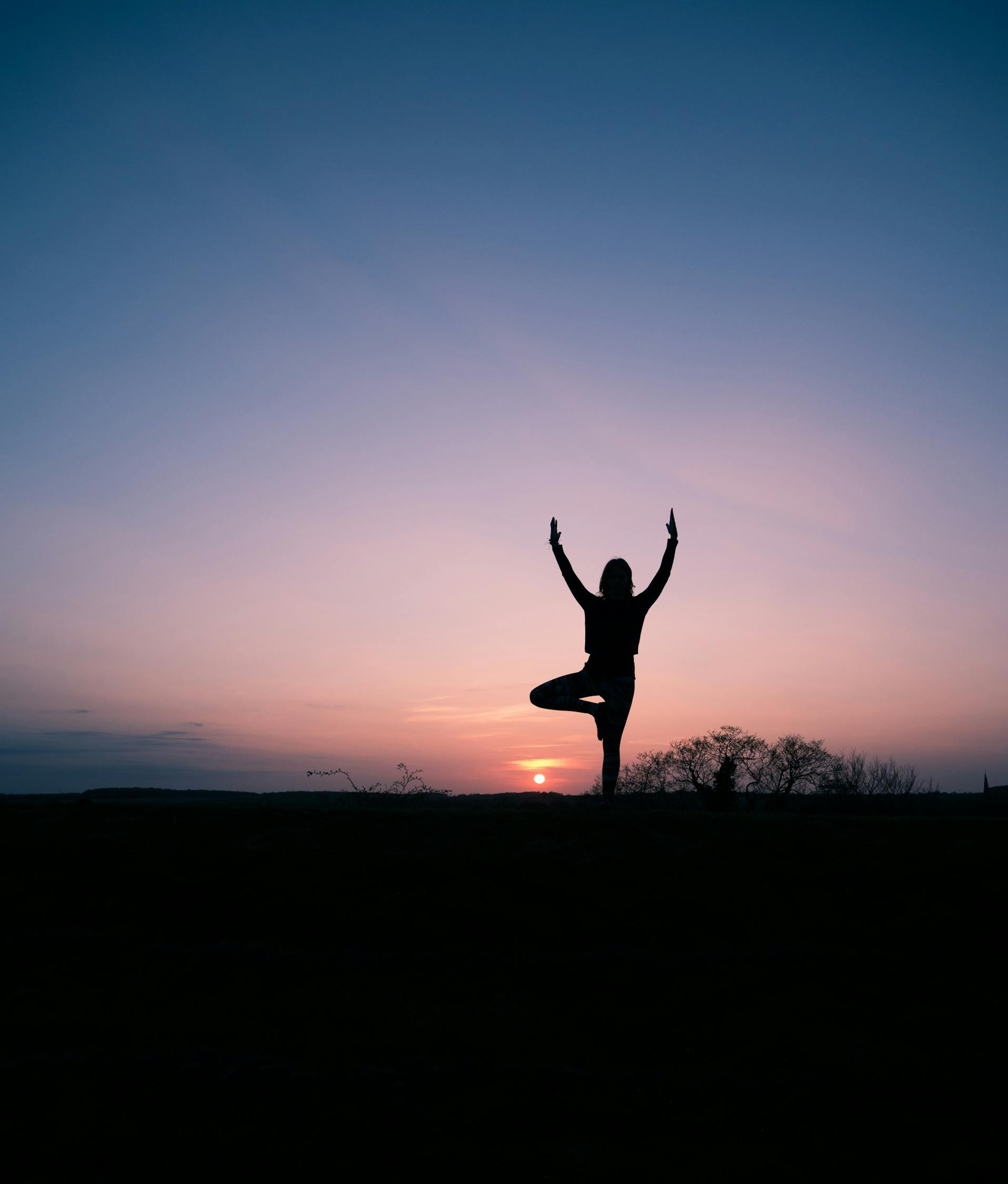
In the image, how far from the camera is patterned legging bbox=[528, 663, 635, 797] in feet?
35.3

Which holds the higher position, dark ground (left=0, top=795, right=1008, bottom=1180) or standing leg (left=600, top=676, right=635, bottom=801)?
standing leg (left=600, top=676, right=635, bottom=801)

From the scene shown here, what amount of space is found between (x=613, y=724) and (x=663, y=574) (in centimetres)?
213

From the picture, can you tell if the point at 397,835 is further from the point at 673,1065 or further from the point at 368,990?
the point at 673,1065

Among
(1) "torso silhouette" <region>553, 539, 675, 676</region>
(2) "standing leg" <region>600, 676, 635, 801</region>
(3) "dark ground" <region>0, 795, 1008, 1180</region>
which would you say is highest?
(1) "torso silhouette" <region>553, 539, 675, 676</region>

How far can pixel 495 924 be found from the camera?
6.92 meters

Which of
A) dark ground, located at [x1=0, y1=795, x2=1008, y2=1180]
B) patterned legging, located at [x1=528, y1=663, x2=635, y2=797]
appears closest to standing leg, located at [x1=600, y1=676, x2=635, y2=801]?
patterned legging, located at [x1=528, y1=663, x2=635, y2=797]

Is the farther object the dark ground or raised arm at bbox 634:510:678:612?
raised arm at bbox 634:510:678:612

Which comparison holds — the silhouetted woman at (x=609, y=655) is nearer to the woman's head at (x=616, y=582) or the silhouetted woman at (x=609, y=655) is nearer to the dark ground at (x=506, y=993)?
the woman's head at (x=616, y=582)

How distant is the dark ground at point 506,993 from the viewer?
14.0 ft

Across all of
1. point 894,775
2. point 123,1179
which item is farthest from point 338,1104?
point 894,775

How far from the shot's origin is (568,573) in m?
11.2

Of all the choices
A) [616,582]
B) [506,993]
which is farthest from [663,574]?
[506,993]

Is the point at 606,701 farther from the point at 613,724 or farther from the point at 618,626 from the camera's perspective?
the point at 618,626

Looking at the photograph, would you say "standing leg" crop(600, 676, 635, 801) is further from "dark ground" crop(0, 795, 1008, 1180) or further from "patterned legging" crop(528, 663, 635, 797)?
"dark ground" crop(0, 795, 1008, 1180)
